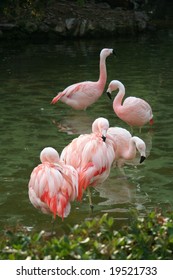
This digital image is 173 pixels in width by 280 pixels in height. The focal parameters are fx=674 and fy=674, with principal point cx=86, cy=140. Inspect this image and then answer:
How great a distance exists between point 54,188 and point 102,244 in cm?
185

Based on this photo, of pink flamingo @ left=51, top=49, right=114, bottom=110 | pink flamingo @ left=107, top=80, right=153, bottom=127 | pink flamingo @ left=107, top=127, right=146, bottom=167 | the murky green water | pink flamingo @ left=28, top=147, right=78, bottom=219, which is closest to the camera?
pink flamingo @ left=28, top=147, right=78, bottom=219

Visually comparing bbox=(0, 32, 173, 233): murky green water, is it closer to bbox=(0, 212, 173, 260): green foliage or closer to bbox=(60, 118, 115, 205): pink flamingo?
bbox=(60, 118, 115, 205): pink flamingo

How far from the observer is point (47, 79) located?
40.5ft

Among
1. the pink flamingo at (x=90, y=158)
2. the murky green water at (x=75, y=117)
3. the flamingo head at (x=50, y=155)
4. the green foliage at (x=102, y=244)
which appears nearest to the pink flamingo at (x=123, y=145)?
the murky green water at (x=75, y=117)

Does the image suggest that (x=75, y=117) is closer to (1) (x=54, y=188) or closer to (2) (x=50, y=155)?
(2) (x=50, y=155)

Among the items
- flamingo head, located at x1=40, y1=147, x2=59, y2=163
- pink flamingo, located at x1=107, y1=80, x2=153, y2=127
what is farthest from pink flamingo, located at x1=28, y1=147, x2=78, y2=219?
pink flamingo, located at x1=107, y1=80, x2=153, y2=127

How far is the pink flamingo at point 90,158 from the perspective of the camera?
237 inches

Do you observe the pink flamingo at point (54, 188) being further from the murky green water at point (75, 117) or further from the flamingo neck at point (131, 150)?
the flamingo neck at point (131, 150)

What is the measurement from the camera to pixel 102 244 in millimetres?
3637

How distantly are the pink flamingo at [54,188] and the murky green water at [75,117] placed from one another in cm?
34

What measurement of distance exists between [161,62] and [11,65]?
10.2 ft

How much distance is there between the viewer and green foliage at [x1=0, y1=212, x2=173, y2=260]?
3506 mm

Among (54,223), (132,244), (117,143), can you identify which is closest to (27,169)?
(117,143)

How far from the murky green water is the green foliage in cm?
197
